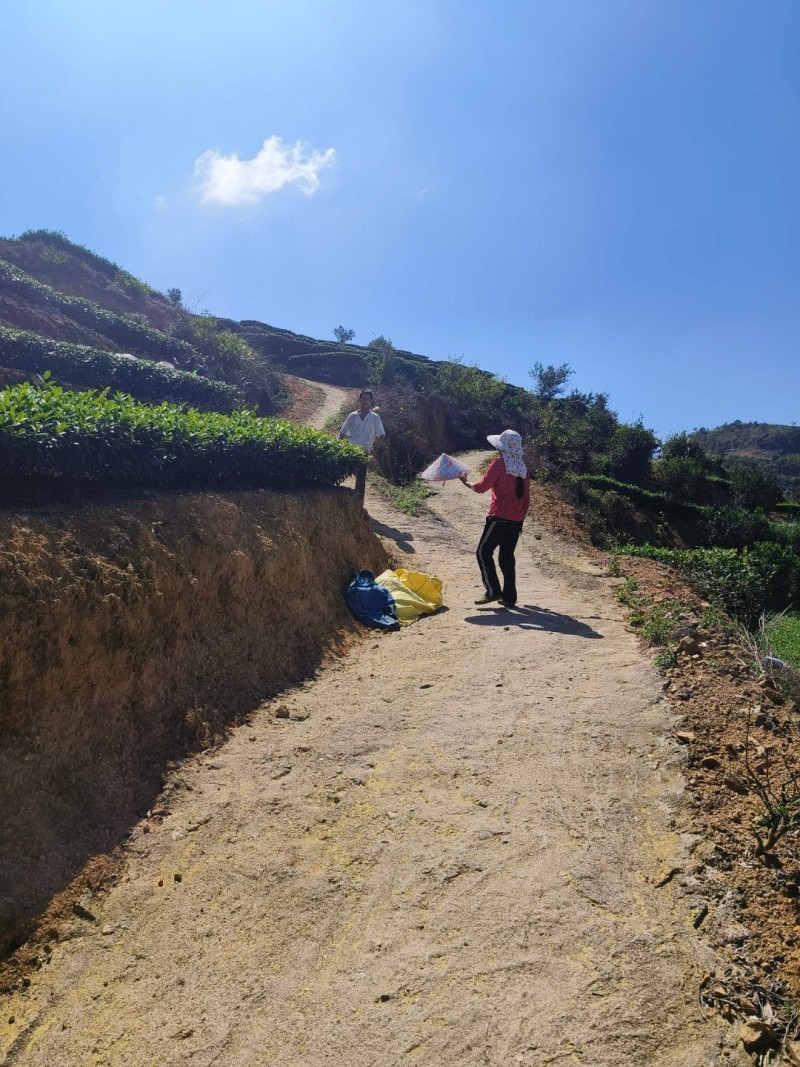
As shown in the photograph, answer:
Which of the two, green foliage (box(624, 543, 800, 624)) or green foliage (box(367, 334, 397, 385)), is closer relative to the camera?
green foliage (box(624, 543, 800, 624))

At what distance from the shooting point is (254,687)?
499 cm

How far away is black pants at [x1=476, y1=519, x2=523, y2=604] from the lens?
6703 millimetres

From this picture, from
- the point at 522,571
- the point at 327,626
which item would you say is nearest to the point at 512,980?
the point at 327,626

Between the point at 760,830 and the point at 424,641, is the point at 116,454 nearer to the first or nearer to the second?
the point at 424,641

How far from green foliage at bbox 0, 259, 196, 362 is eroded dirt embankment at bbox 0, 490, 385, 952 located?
16.3m

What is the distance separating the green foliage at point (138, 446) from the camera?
470 cm

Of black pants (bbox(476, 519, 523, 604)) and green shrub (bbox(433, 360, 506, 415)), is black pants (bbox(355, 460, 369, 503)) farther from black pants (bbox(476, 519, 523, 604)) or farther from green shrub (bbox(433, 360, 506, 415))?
green shrub (bbox(433, 360, 506, 415))

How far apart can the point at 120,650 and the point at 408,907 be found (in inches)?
98.8

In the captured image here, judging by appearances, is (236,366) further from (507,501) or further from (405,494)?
(507,501)

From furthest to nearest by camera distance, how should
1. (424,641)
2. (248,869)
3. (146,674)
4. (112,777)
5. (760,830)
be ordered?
1. (424,641)
2. (146,674)
3. (112,777)
4. (248,869)
5. (760,830)

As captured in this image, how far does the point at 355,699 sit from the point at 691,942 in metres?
2.92

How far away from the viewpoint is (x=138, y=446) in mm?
5758

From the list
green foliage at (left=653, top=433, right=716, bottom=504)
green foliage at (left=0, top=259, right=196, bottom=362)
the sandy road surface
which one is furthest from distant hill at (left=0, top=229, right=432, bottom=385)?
green foliage at (left=653, top=433, right=716, bottom=504)

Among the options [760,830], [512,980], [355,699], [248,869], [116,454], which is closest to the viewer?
[512,980]
